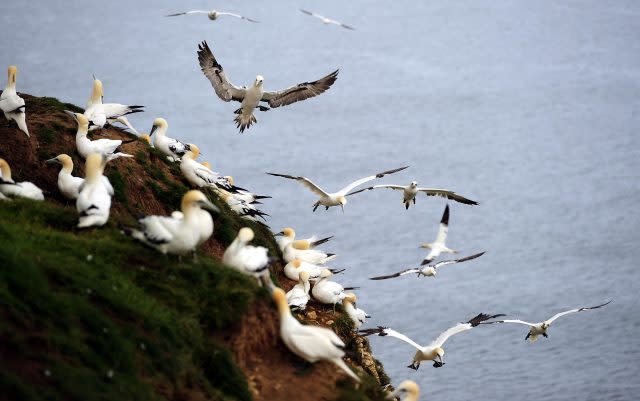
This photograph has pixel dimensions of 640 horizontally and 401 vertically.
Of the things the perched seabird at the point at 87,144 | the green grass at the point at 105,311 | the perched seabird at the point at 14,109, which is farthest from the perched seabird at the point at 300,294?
the perched seabird at the point at 14,109

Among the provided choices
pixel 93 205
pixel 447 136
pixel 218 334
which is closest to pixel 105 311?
pixel 218 334

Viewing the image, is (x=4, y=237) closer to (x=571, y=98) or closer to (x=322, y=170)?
(x=322, y=170)

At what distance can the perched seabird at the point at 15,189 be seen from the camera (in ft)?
52.9

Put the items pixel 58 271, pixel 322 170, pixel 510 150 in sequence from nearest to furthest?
1. pixel 58 271
2. pixel 322 170
3. pixel 510 150

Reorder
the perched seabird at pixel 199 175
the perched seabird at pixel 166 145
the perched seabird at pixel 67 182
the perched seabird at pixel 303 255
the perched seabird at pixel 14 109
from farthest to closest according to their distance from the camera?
the perched seabird at pixel 303 255 < the perched seabird at pixel 166 145 < the perched seabird at pixel 199 175 < the perched seabird at pixel 14 109 < the perched seabird at pixel 67 182

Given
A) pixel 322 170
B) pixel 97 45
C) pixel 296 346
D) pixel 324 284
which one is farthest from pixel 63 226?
pixel 97 45

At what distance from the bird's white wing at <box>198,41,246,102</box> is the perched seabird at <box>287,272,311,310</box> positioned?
20.2ft

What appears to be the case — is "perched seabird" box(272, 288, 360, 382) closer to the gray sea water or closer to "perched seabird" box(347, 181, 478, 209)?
"perched seabird" box(347, 181, 478, 209)

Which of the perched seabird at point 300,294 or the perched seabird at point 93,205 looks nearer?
the perched seabird at point 93,205

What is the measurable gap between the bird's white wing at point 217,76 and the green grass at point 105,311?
32.7ft

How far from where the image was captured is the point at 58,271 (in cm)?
1334

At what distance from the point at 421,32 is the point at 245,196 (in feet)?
252

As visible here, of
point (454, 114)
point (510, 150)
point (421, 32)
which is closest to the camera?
point (510, 150)

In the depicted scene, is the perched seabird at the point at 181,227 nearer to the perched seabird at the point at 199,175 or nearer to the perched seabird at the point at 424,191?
the perched seabird at the point at 199,175
